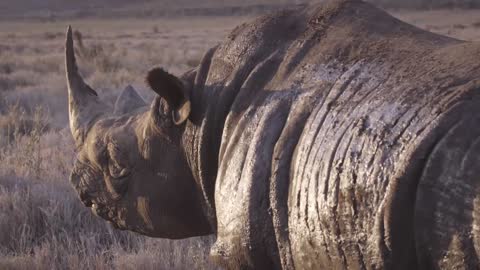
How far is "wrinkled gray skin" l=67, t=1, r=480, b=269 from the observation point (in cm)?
222

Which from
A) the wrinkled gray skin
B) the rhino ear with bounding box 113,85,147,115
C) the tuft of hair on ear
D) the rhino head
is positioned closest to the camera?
the wrinkled gray skin

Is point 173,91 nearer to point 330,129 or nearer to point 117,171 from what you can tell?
point 117,171

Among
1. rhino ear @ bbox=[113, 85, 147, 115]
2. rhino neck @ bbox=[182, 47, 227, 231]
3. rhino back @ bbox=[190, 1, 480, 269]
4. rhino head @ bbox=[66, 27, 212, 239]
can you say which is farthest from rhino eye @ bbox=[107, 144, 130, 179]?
rhino back @ bbox=[190, 1, 480, 269]

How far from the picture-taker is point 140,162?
355 cm

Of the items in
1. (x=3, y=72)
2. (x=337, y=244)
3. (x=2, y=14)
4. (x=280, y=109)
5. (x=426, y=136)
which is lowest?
(x=337, y=244)

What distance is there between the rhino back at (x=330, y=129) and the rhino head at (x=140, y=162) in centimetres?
24

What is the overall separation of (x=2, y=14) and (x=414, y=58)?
85.2 metres

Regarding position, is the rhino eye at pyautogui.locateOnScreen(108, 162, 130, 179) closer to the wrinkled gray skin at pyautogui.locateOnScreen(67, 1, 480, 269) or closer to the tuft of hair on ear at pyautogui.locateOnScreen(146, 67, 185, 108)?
the wrinkled gray skin at pyautogui.locateOnScreen(67, 1, 480, 269)

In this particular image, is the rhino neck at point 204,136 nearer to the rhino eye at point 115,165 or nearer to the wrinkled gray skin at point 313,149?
the wrinkled gray skin at point 313,149

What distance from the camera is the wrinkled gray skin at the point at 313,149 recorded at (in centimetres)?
222

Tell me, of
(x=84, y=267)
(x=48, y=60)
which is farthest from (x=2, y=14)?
(x=84, y=267)

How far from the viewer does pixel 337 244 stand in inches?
96.7

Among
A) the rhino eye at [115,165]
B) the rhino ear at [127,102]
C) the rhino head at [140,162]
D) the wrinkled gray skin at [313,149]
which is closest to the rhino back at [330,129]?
the wrinkled gray skin at [313,149]

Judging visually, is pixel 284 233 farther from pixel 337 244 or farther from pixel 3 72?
pixel 3 72
